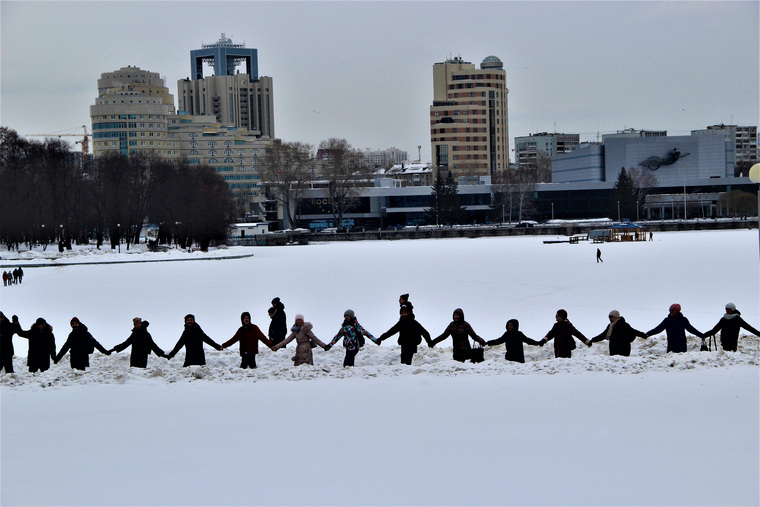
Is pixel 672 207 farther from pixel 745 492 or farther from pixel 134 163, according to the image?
pixel 745 492

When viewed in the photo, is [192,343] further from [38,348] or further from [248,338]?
[38,348]

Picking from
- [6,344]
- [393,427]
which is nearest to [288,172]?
[6,344]

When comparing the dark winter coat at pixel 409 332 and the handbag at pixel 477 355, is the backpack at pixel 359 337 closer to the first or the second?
the dark winter coat at pixel 409 332

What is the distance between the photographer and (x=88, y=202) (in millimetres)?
77812

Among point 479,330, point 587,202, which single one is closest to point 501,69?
point 587,202

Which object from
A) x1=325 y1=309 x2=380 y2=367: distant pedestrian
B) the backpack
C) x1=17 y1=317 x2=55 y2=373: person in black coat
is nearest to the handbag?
x1=325 y1=309 x2=380 y2=367: distant pedestrian

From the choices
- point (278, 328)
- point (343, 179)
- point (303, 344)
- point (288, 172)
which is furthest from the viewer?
point (343, 179)

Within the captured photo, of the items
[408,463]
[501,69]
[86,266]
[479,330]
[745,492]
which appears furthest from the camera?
[501,69]

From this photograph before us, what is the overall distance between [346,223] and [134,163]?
138ft

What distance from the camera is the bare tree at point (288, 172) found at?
111 metres

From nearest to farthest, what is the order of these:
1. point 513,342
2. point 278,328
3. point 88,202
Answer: point 513,342, point 278,328, point 88,202

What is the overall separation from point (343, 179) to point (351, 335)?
331 ft

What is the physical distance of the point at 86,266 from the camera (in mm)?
51562

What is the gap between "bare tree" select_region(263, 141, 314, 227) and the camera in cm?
11125
